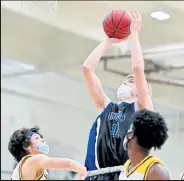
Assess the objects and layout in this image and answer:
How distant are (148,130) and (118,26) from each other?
0.80 metres

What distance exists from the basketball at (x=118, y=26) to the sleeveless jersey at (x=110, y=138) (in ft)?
1.19

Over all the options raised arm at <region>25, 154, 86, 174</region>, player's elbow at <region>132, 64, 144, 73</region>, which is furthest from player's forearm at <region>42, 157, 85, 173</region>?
player's elbow at <region>132, 64, 144, 73</region>

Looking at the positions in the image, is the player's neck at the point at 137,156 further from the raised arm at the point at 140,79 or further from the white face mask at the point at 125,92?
the white face mask at the point at 125,92

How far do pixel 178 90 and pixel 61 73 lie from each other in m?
2.75

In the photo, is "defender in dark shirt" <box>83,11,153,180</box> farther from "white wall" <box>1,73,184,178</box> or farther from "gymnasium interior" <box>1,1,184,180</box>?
"white wall" <box>1,73,184,178</box>

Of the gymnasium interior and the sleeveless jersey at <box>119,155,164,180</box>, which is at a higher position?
the gymnasium interior

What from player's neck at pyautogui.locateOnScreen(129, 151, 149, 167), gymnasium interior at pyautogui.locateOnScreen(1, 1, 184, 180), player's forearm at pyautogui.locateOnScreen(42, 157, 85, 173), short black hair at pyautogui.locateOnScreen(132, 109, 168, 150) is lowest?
player's neck at pyautogui.locateOnScreen(129, 151, 149, 167)

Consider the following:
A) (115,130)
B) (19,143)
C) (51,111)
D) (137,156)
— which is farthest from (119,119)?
(51,111)

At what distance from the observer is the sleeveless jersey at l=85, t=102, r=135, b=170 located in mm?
2348

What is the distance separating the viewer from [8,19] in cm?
511

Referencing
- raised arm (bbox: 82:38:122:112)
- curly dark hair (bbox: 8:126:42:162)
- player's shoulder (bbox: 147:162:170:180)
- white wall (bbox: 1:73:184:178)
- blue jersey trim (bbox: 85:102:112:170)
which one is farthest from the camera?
white wall (bbox: 1:73:184:178)

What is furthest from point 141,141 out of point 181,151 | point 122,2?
point 122,2

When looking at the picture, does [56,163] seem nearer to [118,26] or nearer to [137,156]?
[137,156]

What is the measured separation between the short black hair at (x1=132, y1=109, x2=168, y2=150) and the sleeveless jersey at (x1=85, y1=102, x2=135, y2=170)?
0.35 meters
